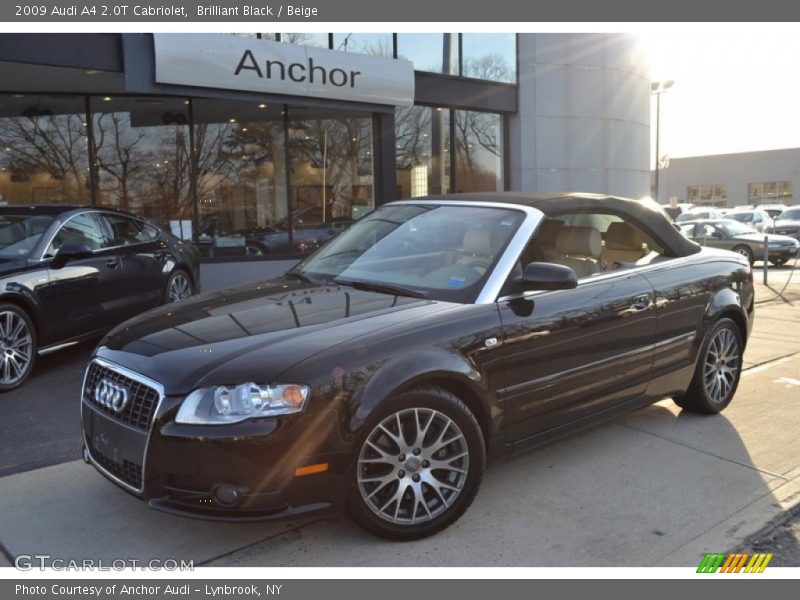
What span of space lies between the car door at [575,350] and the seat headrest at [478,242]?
40cm

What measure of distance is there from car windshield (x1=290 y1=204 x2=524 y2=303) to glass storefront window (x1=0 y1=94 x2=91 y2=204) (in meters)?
8.65

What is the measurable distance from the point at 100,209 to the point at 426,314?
5.17m

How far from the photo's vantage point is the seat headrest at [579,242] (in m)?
4.65

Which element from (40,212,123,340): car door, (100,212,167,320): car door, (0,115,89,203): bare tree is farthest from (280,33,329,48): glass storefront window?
(40,212,123,340): car door

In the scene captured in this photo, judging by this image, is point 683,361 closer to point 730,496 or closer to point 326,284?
point 730,496

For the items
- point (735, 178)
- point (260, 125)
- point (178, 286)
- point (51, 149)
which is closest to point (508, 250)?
point (178, 286)

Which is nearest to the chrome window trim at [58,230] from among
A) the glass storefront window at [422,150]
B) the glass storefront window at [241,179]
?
the glass storefront window at [241,179]

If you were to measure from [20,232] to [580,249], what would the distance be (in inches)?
199

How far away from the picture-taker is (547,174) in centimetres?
1570

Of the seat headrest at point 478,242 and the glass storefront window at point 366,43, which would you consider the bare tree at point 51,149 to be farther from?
the seat headrest at point 478,242

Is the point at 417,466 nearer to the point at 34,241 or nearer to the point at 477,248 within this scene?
the point at 477,248

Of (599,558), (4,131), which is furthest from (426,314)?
(4,131)

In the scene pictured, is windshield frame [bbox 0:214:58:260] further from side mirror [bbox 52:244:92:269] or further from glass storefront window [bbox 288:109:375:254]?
glass storefront window [bbox 288:109:375:254]

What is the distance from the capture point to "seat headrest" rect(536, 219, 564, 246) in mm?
4324
